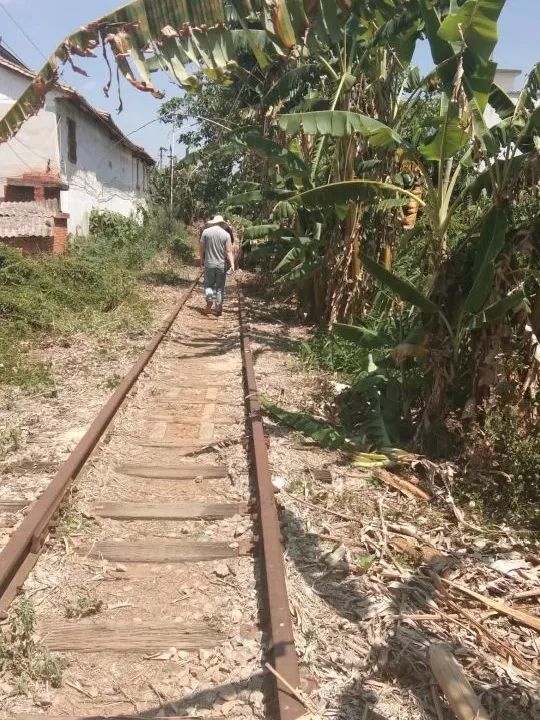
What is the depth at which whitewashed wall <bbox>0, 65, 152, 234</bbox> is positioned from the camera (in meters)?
18.3

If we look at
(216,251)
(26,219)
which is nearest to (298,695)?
(216,251)

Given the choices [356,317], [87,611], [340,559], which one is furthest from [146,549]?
[356,317]

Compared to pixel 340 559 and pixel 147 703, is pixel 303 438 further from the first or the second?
pixel 147 703

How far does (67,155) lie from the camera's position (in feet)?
64.3

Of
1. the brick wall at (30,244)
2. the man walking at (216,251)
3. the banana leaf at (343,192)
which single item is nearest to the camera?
the banana leaf at (343,192)

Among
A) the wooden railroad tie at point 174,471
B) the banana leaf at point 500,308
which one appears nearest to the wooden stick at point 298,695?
the wooden railroad tie at point 174,471

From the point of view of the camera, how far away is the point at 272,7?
4410 millimetres

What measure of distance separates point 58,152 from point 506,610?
1831cm

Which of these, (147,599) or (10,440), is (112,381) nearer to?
(10,440)

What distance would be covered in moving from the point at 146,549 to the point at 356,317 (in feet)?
24.1

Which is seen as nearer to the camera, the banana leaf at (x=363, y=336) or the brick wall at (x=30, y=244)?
the banana leaf at (x=363, y=336)

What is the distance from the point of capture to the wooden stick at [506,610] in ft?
11.3

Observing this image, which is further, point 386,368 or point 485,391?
point 386,368

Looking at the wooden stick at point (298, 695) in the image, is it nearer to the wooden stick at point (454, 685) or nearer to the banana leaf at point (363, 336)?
the wooden stick at point (454, 685)
